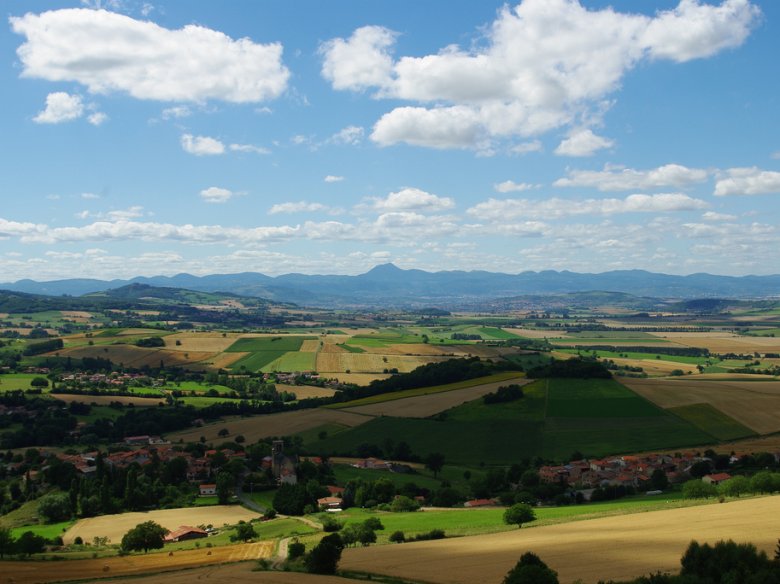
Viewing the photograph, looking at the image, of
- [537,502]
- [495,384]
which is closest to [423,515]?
[537,502]

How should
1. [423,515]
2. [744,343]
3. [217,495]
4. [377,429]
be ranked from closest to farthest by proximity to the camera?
[423,515]
[217,495]
[377,429]
[744,343]

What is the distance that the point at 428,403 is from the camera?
97.9 metres

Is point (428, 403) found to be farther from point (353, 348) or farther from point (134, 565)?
point (353, 348)

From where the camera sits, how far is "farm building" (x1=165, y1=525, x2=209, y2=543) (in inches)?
2000

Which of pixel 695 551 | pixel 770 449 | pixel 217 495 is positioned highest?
pixel 695 551

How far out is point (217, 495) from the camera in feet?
219

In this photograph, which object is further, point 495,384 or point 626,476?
point 495,384

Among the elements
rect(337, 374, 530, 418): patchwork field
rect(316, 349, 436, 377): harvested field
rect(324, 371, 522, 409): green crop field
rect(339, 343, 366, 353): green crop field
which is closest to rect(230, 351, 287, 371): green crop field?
rect(316, 349, 436, 377): harvested field

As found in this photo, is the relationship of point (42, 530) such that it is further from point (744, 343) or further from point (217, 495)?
point (744, 343)

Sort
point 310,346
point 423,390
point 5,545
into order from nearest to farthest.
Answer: point 5,545, point 423,390, point 310,346

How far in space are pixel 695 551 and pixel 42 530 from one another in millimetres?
48345

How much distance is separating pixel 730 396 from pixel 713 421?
9782 mm

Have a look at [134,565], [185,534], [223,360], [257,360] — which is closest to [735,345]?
[257,360]

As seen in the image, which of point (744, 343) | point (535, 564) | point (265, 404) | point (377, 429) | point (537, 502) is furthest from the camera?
point (744, 343)
